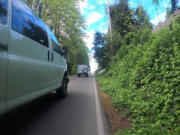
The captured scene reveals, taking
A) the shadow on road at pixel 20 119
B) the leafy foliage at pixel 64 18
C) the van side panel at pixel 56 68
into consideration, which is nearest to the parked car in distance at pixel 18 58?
the shadow on road at pixel 20 119

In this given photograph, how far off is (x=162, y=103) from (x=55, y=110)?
3.05 m

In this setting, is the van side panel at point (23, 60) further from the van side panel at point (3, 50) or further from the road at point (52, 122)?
the road at point (52, 122)

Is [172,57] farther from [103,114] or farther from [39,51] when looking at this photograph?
[39,51]

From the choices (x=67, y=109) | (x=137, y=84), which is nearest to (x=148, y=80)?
(x=137, y=84)

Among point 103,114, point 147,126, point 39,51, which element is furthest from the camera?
point 103,114

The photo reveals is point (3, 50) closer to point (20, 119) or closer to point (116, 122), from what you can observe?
point (20, 119)

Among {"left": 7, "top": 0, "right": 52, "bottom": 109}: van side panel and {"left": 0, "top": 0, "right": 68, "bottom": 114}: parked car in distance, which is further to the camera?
{"left": 7, "top": 0, "right": 52, "bottom": 109}: van side panel

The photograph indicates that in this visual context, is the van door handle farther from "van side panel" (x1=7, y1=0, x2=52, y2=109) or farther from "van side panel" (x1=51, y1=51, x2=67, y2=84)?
"van side panel" (x1=51, y1=51, x2=67, y2=84)

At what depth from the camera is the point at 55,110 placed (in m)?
3.74

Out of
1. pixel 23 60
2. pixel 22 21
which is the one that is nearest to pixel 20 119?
pixel 23 60

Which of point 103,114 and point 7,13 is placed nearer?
point 7,13

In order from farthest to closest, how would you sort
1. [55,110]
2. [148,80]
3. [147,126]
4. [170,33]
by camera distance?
[170,33]
[148,80]
[55,110]
[147,126]

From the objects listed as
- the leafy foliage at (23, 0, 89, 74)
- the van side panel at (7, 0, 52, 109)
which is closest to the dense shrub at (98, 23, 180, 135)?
the van side panel at (7, 0, 52, 109)

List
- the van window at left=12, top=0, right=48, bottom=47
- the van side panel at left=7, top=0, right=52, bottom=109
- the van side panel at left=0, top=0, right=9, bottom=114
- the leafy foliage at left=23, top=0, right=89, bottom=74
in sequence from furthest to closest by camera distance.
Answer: the leafy foliage at left=23, top=0, right=89, bottom=74 → the van window at left=12, top=0, right=48, bottom=47 → the van side panel at left=7, top=0, right=52, bottom=109 → the van side panel at left=0, top=0, right=9, bottom=114
